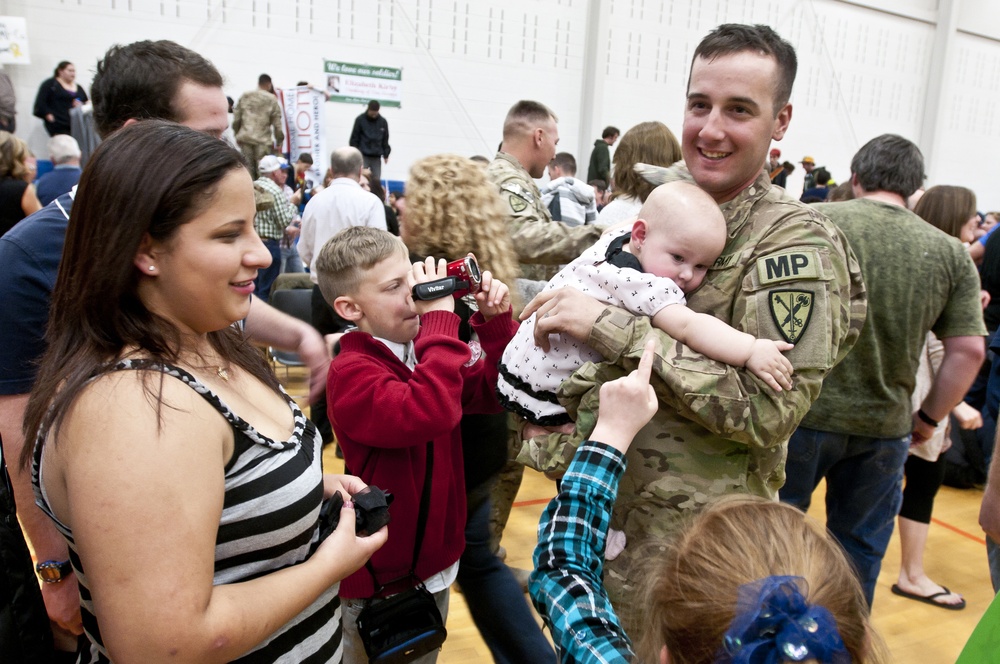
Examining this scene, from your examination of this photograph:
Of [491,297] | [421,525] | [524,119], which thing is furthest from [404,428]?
[524,119]

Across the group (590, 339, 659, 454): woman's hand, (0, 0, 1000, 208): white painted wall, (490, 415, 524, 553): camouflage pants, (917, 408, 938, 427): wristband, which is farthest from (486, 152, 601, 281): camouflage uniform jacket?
(0, 0, 1000, 208): white painted wall

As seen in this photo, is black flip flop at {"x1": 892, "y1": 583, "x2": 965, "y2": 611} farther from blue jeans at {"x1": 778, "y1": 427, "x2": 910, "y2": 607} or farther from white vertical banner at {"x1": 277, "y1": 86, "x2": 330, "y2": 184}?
white vertical banner at {"x1": 277, "y1": 86, "x2": 330, "y2": 184}

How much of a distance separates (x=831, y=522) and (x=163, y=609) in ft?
8.08

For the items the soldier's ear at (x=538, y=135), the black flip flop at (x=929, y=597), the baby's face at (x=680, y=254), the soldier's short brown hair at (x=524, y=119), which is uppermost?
the soldier's short brown hair at (x=524, y=119)

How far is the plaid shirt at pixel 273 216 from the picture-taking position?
5836mm

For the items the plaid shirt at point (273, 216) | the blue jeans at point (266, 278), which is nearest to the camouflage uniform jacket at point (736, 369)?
the plaid shirt at point (273, 216)

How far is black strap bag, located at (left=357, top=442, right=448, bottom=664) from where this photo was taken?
5.35 ft

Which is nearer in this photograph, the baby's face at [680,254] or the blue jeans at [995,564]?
the baby's face at [680,254]

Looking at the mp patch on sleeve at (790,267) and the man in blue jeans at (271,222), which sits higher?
the mp patch on sleeve at (790,267)

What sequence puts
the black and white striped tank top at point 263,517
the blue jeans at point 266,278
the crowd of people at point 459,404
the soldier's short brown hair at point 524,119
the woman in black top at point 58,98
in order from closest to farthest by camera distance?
the crowd of people at point 459,404 < the black and white striped tank top at point 263,517 < the soldier's short brown hair at point 524,119 < the blue jeans at point 266,278 < the woman in black top at point 58,98

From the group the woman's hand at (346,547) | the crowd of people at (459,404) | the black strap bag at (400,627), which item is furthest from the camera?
the black strap bag at (400,627)

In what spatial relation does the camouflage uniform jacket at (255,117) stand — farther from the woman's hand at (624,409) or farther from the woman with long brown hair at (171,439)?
the woman's hand at (624,409)

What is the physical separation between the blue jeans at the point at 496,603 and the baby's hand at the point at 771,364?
45.3 inches

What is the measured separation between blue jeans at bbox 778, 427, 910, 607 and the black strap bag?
143cm
